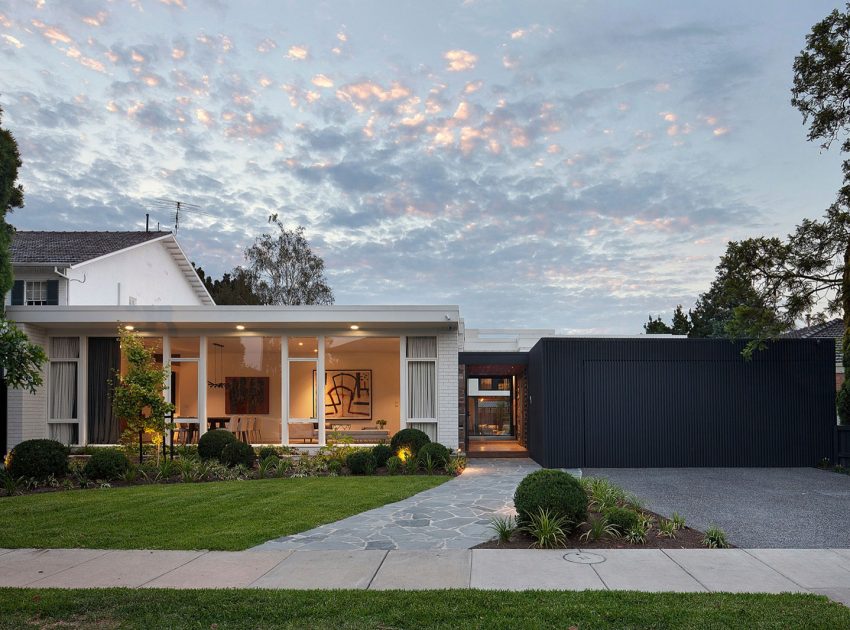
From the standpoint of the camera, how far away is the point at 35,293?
19188 mm

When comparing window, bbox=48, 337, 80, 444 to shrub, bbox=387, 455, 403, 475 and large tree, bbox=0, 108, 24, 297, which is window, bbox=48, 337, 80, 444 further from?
shrub, bbox=387, 455, 403, 475

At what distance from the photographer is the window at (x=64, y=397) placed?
15148 mm

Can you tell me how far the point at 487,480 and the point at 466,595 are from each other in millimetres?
7109

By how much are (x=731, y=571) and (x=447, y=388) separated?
9.38 metres

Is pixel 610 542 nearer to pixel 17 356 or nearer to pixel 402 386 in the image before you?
pixel 17 356

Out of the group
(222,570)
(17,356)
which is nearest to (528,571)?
(222,570)

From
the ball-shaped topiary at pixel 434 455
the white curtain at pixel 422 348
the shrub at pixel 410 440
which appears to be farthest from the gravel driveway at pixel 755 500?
the white curtain at pixel 422 348

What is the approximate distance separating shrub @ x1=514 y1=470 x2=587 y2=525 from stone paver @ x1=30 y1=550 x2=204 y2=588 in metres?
3.51

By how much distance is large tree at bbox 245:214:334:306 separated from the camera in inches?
1378

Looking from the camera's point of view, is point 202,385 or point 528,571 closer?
point 528,571

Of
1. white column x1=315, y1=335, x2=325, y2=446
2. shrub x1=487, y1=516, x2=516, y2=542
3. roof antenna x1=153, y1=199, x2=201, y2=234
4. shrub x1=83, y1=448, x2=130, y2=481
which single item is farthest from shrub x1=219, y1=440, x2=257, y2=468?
roof antenna x1=153, y1=199, x2=201, y2=234

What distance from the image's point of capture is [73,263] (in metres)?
19.0

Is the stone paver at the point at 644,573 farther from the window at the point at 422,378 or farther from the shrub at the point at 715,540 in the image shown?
the window at the point at 422,378

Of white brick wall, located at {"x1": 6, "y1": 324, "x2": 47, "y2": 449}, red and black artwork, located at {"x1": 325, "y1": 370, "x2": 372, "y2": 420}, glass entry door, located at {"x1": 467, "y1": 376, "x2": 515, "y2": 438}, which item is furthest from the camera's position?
glass entry door, located at {"x1": 467, "y1": 376, "x2": 515, "y2": 438}
